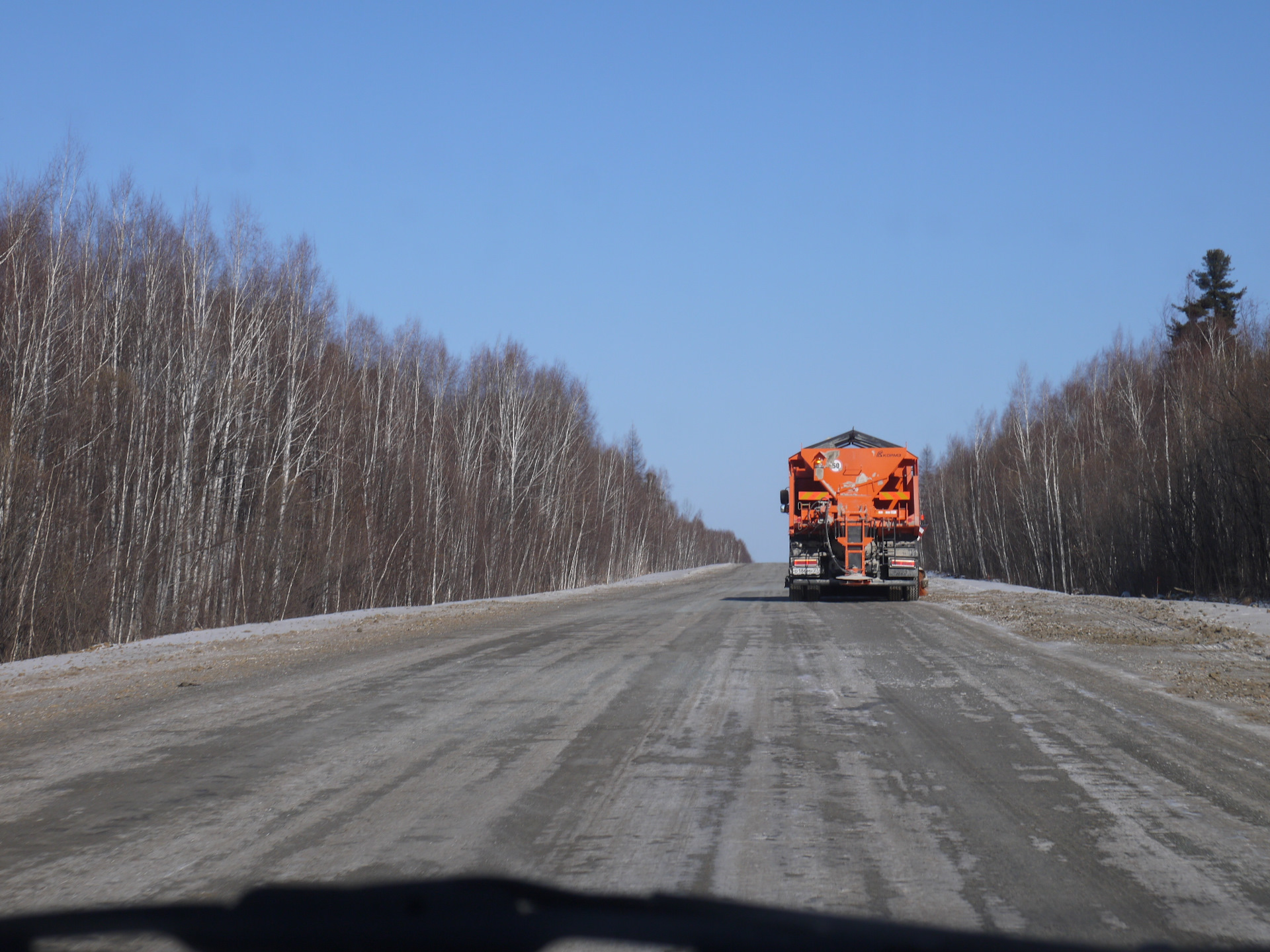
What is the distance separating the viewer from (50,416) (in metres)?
19.3

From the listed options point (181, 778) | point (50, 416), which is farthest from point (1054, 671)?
point (50, 416)

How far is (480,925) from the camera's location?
3.68m

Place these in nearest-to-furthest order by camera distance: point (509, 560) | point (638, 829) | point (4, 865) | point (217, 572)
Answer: point (4, 865) → point (638, 829) → point (217, 572) → point (509, 560)

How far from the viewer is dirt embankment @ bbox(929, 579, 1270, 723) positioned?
9.91 m

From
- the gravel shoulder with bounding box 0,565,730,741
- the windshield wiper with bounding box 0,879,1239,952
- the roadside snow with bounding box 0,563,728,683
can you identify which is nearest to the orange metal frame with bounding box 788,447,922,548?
the gravel shoulder with bounding box 0,565,730,741

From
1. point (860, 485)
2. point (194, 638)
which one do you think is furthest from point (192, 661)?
point (860, 485)

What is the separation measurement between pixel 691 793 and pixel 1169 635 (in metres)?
13.0

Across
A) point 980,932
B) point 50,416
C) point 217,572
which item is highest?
point 50,416

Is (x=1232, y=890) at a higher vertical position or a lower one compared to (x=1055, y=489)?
lower

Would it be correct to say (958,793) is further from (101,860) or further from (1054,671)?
(1054,671)

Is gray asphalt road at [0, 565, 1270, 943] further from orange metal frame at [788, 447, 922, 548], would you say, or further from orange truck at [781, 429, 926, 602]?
orange metal frame at [788, 447, 922, 548]

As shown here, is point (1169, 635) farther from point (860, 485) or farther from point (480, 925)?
point (480, 925)

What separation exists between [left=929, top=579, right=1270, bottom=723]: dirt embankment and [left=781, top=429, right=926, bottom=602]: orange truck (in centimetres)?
174

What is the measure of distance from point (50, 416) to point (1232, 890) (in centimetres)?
2097
